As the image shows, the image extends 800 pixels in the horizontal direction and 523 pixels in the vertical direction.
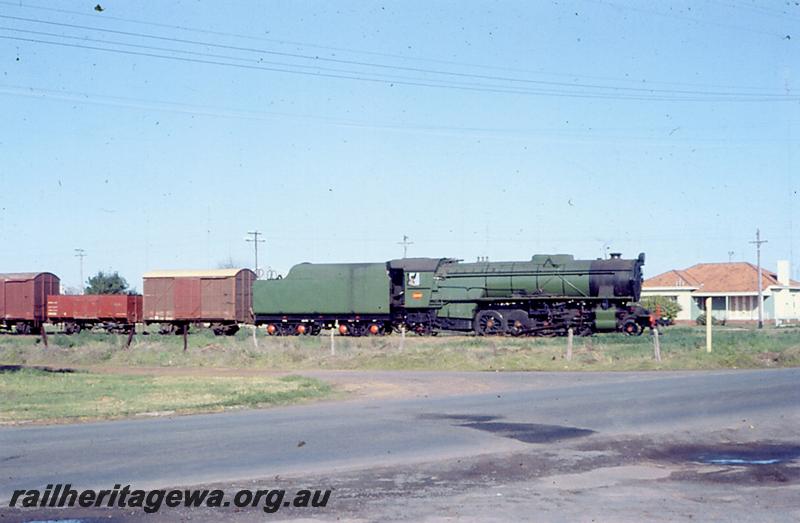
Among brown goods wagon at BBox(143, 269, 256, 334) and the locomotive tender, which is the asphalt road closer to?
the locomotive tender

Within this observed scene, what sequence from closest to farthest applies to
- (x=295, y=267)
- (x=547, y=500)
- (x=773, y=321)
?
1. (x=547, y=500)
2. (x=295, y=267)
3. (x=773, y=321)

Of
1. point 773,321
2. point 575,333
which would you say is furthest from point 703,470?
point 773,321

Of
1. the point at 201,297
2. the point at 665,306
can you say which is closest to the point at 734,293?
the point at 665,306

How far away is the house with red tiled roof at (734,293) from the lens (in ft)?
240

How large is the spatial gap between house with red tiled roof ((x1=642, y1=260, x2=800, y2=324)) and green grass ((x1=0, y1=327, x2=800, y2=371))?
38.8 metres

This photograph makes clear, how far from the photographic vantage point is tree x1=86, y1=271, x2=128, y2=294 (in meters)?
83.3

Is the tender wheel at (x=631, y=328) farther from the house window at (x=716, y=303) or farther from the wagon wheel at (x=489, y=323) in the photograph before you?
the house window at (x=716, y=303)

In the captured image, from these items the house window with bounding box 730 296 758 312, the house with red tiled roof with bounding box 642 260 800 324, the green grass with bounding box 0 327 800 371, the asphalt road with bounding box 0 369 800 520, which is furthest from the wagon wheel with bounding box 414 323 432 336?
the house window with bounding box 730 296 758 312

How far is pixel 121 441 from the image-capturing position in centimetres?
1245

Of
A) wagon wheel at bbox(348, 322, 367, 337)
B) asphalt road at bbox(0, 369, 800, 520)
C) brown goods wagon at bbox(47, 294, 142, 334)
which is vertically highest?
brown goods wagon at bbox(47, 294, 142, 334)

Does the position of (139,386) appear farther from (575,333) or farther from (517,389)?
(575,333)

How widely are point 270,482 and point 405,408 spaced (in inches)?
287

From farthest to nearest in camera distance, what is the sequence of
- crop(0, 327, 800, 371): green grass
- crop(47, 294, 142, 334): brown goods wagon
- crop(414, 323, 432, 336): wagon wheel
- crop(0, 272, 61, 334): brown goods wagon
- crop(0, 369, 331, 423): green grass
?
crop(0, 272, 61, 334): brown goods wagon, crop(47, 294, 142, 334): brown goods wagon, crop(414, 323, 432, 336): wagon wheel, crop(0, 327, 800, 371): green grass, crop(0, 369, 331, 423): green grass

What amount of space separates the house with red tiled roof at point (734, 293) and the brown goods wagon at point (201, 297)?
38942 millimetres
